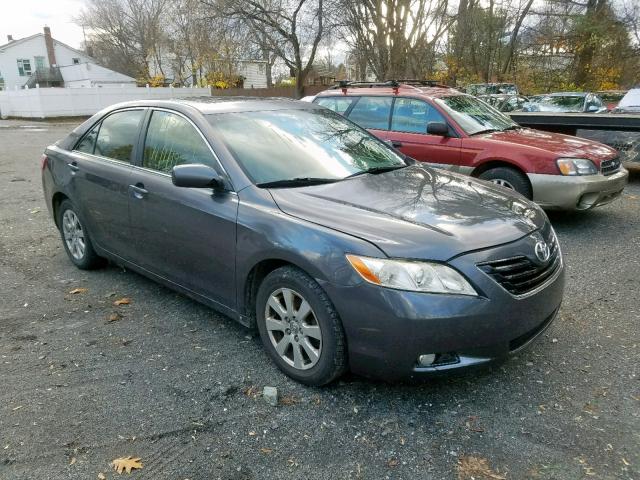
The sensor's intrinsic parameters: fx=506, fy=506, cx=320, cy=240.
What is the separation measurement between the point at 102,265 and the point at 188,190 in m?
2.01

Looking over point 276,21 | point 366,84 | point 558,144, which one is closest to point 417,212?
point 558,144

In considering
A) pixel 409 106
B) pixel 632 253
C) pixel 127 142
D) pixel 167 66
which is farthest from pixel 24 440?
pixel 167 66

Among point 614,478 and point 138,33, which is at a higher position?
point 138,33

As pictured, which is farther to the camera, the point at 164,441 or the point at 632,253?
the point at 632,253

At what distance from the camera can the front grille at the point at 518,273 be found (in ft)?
8.40

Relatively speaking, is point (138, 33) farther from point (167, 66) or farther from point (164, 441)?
point (164, 441)

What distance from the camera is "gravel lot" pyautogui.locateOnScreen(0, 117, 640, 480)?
2.37 m

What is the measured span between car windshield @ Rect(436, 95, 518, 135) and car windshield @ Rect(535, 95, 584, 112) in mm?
6809

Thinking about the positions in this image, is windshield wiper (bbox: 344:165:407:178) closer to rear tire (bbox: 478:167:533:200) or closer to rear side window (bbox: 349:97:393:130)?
rear tire (bbox: 478:167:533:200)

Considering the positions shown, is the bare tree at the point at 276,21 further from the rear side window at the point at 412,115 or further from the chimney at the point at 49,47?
the chimney at the point at 49,47

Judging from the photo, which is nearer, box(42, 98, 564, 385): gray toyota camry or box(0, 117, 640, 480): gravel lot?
box(0, 117, 640, 480): gravel lot

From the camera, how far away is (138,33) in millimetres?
50031

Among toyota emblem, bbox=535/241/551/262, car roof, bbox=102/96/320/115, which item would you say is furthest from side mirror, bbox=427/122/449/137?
toyota emblem, bbox=535/241/551/262

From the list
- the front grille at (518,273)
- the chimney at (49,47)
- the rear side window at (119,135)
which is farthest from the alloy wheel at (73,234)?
the chimney at (49,47)
